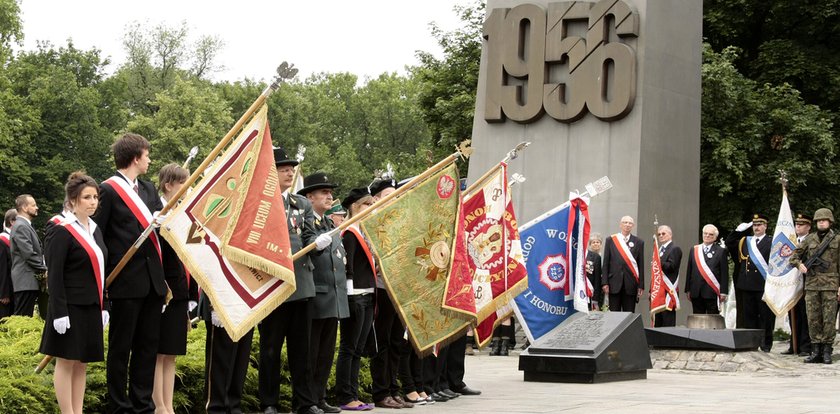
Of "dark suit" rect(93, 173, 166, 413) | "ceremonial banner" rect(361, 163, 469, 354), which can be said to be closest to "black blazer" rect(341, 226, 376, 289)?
"ceremonial banner" rect(361, 163, 469, 354)

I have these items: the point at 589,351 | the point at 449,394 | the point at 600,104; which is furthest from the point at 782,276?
the point at 449,394

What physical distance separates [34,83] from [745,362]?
1606 inches

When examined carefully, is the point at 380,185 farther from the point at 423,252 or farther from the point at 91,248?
the point at 91,248

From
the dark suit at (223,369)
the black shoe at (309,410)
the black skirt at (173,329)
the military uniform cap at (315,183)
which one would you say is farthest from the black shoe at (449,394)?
the black skirt at (173,329)

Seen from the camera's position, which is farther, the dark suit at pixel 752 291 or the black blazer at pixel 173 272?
the dark suit at pixel 752 291

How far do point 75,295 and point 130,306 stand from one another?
0.43 m

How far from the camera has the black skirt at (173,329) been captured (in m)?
7.46

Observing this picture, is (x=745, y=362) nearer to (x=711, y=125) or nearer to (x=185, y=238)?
(x=185, y=238)

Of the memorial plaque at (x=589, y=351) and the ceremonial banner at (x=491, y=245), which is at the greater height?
the ceremonial banner at (x=491, y=245)

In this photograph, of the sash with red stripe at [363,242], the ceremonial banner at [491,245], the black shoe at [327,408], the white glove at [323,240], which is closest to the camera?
the white glove at [323,240]

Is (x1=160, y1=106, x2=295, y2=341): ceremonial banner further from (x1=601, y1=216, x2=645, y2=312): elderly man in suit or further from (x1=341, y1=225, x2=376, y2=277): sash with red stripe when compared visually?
(x1=601, y1=216, x2=645, y2=312): elderly man in suit

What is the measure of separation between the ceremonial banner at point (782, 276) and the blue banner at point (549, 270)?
5.12m

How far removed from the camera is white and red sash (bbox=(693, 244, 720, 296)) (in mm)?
16797

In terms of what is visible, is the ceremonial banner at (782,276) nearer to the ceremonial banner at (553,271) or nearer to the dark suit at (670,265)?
the dark suit at (670,265)
